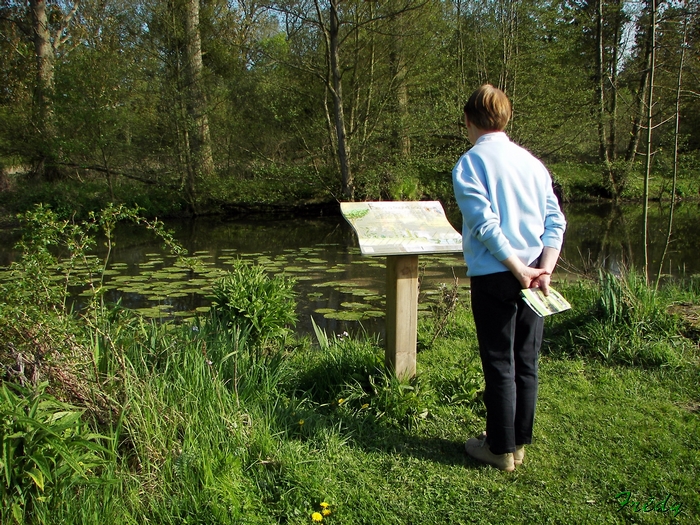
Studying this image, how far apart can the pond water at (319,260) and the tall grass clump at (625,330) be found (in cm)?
95

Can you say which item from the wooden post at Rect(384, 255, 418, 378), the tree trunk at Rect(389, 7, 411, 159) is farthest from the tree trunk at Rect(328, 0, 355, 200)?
the wooden post at Rect(384, 255, 418, 378)

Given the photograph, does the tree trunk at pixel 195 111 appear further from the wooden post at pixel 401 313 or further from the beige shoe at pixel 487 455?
the beige shoe at pixel 487 455

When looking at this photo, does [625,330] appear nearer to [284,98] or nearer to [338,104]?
[338,104]

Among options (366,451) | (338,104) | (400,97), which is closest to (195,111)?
(338,104)

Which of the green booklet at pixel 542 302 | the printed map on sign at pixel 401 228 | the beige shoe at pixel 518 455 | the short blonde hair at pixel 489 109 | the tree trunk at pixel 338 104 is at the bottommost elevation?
the beige shoe at pixel 518 455

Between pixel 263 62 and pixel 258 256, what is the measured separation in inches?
327

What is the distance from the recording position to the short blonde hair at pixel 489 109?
7.67 ft

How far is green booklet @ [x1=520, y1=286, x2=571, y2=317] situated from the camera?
2285 millimetres

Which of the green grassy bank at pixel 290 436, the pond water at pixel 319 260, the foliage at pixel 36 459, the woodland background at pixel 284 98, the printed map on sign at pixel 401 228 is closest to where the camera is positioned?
the foliage at pixel 36 459

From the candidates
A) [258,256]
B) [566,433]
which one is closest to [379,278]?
[258,256]

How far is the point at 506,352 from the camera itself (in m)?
2.45

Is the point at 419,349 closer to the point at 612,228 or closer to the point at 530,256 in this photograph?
the point at 530,256

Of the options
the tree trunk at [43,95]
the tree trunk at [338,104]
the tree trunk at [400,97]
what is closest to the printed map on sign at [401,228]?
the tree trunk at [338,104]

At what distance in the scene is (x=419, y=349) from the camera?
4.43 metres
